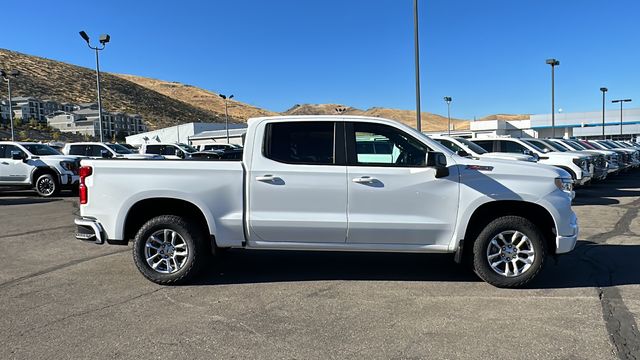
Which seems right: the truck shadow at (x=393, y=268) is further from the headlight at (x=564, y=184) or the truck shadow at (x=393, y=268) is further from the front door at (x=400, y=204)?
the headlight at (x=564, y=184)

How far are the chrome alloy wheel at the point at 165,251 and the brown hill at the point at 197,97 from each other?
500 feet

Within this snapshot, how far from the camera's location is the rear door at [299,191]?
527cm

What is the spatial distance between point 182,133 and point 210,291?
64562 millimetres

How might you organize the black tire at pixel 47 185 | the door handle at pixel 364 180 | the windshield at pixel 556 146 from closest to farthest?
the door handle at pixel 364 180
the black tire at pixel 47 185
the windshield at pixel 556 146

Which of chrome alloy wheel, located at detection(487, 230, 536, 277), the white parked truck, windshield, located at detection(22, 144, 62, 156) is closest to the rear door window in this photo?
chrome alloy wheel, located at detection(487, 230, 536, 277)

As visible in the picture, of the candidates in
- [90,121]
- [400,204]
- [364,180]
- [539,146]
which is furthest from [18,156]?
[90,121]

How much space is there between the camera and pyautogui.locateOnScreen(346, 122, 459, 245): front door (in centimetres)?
524

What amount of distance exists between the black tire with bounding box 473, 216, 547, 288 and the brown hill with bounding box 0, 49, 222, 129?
97.4 m

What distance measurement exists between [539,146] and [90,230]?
46.3 ft

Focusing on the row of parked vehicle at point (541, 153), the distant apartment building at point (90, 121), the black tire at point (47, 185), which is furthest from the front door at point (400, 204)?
the distant apartment building at point (90, 121)

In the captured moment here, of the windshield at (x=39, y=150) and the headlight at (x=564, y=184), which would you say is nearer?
the headlight at (x=564, y=184)

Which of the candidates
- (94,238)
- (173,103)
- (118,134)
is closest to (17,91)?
(118,134)

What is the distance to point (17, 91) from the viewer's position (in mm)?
85062

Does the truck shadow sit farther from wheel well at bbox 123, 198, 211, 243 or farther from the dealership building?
the dealership building
